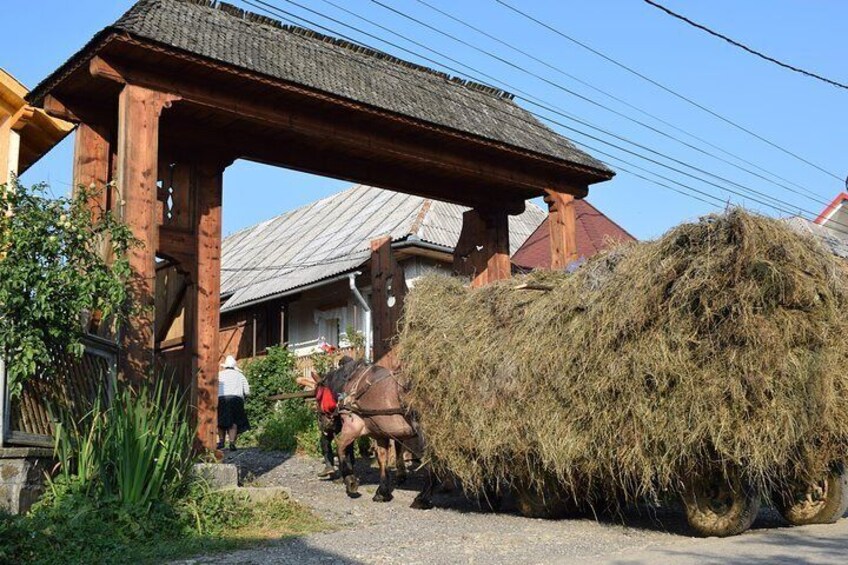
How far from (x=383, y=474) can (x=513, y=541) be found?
10.9ft

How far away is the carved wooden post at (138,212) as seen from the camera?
10.1 meters

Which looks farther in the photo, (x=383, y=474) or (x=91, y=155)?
(x=91, y=155)

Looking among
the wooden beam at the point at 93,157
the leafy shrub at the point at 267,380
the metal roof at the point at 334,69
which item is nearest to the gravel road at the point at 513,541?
the wooden beam at the point at 93,157

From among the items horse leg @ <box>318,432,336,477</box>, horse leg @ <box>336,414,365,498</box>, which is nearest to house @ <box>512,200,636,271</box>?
horse leg @ <box>318,432,336,477</box>

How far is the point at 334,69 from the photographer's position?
43.3 feet

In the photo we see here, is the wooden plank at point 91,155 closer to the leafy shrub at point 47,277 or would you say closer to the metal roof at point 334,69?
the metal roof at point 334,69

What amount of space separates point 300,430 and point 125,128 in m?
8.20

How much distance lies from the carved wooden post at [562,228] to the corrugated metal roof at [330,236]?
5.53 m

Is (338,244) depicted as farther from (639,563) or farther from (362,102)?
(639,563)

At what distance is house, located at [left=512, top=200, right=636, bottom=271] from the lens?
23.3 metres

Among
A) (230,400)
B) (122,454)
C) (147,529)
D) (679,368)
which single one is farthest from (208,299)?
(679,368)

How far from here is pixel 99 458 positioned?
871 cm

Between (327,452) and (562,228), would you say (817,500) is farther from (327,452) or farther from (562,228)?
(562,228)

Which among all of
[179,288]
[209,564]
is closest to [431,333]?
[209,564]
